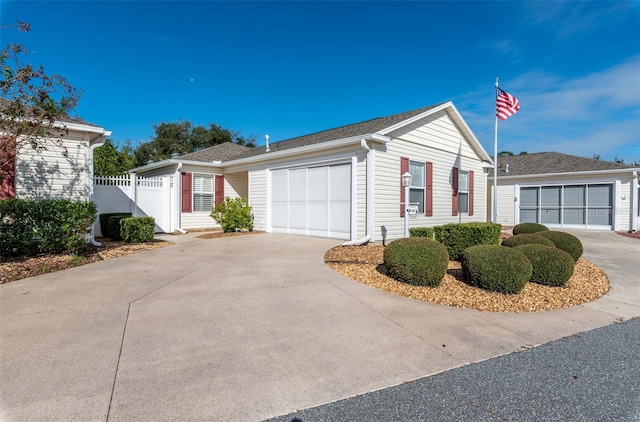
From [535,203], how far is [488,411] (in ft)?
57.8

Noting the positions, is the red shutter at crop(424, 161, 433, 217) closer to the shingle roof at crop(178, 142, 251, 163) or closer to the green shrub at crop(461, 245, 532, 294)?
the green shrub at crop(461, 245, 532, 294)

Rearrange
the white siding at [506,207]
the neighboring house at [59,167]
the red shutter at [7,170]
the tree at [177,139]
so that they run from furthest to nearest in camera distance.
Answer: the tree at [177,139]
the white siding at [506,207]
the neighboring house at [59,167]
the red shutter at [7,170]

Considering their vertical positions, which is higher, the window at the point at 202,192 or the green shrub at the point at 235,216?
the window at the point at 202,192

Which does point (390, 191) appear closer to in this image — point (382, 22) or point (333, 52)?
point (382, 22)

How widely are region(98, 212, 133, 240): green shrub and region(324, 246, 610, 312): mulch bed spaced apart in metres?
6.95

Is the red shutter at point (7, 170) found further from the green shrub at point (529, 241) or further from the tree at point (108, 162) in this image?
the tree at point (108, 162)

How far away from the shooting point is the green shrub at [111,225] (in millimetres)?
9852

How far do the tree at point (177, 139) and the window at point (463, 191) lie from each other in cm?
2776

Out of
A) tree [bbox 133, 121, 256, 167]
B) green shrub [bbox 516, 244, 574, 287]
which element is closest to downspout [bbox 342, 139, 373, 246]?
green shrub [bbox 516, 244, 574, 287]

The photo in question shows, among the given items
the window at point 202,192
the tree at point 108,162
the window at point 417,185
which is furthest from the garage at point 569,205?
the tree at point 108,162

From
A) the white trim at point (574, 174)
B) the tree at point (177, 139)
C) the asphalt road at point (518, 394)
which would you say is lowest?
the asphalt road at point (518, 394)

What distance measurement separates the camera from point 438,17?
32.3ft

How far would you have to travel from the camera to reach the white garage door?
956 cm

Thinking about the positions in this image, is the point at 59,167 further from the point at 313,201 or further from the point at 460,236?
the point at 460,236
